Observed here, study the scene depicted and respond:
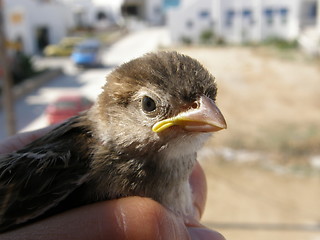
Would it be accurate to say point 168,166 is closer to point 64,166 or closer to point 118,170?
point 118,170

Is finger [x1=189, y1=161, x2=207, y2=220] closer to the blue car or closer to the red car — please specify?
the red car

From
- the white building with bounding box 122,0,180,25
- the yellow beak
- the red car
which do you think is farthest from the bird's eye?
the white building with bounding box 122,0,180,25

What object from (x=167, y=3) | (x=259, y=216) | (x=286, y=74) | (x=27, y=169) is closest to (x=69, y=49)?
(x=167, y=3)

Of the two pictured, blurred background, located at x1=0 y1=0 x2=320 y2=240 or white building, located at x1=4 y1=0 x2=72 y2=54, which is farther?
white building, located at x1=4 y1=0 x2=72 y2=54

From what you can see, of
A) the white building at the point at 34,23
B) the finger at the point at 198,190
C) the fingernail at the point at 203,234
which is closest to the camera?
the fingernail at the point at 203,234

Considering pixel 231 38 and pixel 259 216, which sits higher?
pixel 231 38

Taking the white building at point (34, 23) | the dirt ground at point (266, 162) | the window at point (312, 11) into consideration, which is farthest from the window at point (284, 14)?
the white building at point (34, 23)

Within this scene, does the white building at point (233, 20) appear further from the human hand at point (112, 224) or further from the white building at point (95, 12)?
the human hand at point (112, 224)
